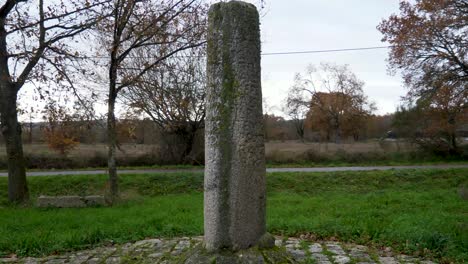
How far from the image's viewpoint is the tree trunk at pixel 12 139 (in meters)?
14.0

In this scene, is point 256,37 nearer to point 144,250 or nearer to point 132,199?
point 144,250

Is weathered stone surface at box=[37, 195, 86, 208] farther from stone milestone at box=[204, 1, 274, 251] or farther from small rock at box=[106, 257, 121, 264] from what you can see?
stone milestone at box=[204, 1, 274, 251]

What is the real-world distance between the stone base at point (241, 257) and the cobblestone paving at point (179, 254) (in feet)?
4.09

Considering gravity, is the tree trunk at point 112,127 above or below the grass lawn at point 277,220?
above

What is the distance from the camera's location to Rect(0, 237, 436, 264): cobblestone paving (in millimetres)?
6301

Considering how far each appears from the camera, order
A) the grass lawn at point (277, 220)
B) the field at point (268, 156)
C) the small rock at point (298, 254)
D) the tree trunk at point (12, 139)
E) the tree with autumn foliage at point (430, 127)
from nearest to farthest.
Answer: the small rock at point (298, 254) → the grass lawn at point (277, 220) → the tree trunk at point (12, 139) → the field at point (268, 156) → the tree with autumn foliage at point (430, 127)

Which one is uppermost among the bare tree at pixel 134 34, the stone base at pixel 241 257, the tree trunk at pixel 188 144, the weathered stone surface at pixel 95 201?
the bare tree at pixel 134 34

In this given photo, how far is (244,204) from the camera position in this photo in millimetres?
4617

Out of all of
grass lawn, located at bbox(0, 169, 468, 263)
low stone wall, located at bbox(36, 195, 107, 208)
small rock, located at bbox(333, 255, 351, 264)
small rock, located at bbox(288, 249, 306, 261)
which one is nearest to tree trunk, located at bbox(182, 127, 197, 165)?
grass lawn, located at bbox(0, 169, 468, 263)

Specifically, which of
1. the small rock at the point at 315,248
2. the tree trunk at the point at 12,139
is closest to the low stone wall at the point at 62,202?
the tree trunk at the point at 12,139

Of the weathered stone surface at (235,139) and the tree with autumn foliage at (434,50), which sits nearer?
the weathered stone surface at (235,139)

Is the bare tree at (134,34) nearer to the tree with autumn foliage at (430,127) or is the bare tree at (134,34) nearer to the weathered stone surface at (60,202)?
the weathered stone surface at (60,202)

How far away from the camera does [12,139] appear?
14.3 m

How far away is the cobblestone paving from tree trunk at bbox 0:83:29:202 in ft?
27.5
